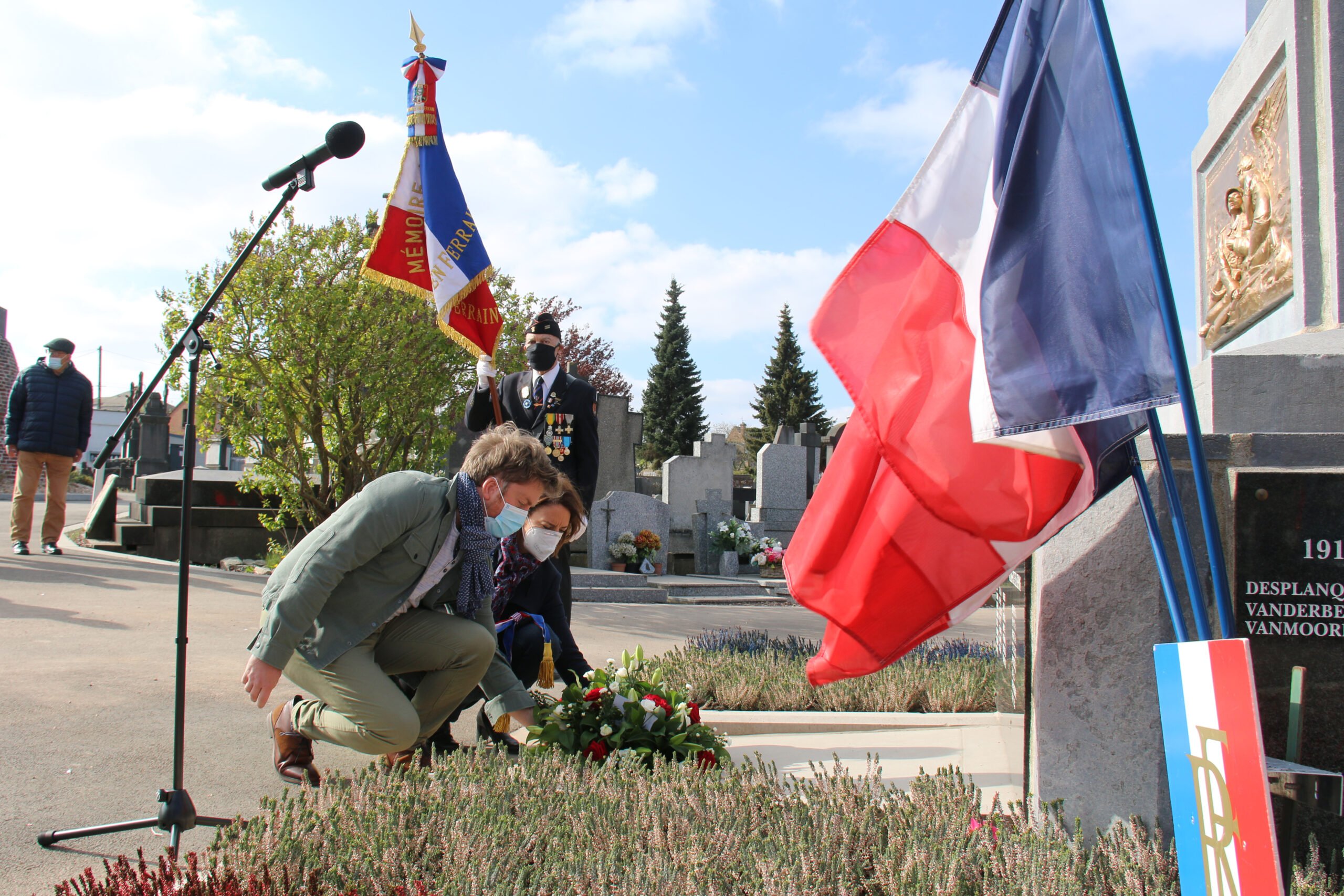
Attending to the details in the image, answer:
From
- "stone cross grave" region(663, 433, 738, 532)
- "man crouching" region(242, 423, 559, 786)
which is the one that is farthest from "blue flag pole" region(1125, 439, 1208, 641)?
"stone cross grave" region(663, 433, 738, 532)

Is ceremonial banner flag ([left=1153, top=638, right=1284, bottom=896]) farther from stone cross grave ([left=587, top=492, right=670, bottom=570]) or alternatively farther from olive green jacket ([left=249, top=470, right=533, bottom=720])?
stone cross grave ([left=587, top=492, right=670, bottom=570])

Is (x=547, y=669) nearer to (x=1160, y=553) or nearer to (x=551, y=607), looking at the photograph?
(x=551, y=607)

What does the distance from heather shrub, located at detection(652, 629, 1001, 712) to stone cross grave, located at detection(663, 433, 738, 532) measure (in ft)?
32.9

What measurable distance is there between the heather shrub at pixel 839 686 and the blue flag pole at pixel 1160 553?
2.31 meters

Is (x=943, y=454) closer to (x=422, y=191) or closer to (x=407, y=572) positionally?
(x=407, y=572)

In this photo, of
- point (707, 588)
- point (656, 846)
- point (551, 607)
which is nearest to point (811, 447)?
point (707, 588)

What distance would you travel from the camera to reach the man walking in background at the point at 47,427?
329 inches

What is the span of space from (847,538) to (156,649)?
431 centimetres

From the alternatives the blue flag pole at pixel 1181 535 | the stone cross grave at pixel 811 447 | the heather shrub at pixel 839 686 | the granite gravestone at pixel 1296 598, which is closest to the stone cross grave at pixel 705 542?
the stone cross grave at pixel 811 447

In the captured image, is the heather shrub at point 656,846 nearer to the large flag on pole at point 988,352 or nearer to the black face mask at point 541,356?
the large flag on pole at point 988,352

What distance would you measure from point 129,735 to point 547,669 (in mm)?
1623

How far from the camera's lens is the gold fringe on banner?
3.62 metres

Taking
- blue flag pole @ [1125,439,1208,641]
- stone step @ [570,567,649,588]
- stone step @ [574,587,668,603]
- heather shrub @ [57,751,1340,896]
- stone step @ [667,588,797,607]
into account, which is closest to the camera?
blue flag pole @ [1125,439,1208,641]

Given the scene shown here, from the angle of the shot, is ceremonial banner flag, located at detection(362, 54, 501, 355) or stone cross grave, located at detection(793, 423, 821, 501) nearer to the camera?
ceremonial banner flag, located at detection(362, 54, 501, 355)
